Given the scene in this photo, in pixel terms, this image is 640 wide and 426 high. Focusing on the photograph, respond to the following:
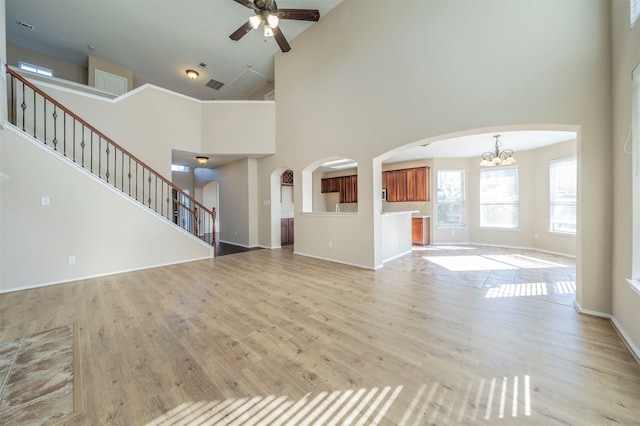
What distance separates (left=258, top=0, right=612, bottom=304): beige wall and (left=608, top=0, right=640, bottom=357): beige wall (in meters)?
0.12

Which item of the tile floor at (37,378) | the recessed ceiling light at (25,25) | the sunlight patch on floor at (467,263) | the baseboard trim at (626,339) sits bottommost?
the tile floor at (37,378)

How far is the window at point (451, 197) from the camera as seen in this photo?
24.3ft

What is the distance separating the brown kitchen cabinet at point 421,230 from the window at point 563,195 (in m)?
2.83

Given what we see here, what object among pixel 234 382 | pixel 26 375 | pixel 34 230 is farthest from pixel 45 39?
pixel 234 382

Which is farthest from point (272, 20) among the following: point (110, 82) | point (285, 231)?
point (110, 82)

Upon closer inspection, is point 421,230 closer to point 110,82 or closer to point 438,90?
point 438,90

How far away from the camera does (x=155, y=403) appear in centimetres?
145

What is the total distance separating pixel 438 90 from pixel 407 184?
4.38m

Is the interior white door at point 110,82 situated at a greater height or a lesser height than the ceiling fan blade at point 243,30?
greater

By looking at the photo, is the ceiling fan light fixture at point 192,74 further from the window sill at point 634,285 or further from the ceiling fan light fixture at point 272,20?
the window sill at point 634,285

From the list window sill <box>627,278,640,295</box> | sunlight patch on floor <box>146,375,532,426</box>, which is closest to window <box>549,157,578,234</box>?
window sill <box>627,278,640,295</box>

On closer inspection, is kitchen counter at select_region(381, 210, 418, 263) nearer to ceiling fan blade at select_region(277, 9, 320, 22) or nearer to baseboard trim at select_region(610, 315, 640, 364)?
baseboard trim at select_region(610, 315, 640, 364)

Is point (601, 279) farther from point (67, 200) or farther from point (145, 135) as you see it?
point (145, 135)

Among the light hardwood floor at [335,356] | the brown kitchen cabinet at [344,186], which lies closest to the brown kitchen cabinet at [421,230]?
the brown kitchen cabinet at [344,186]
